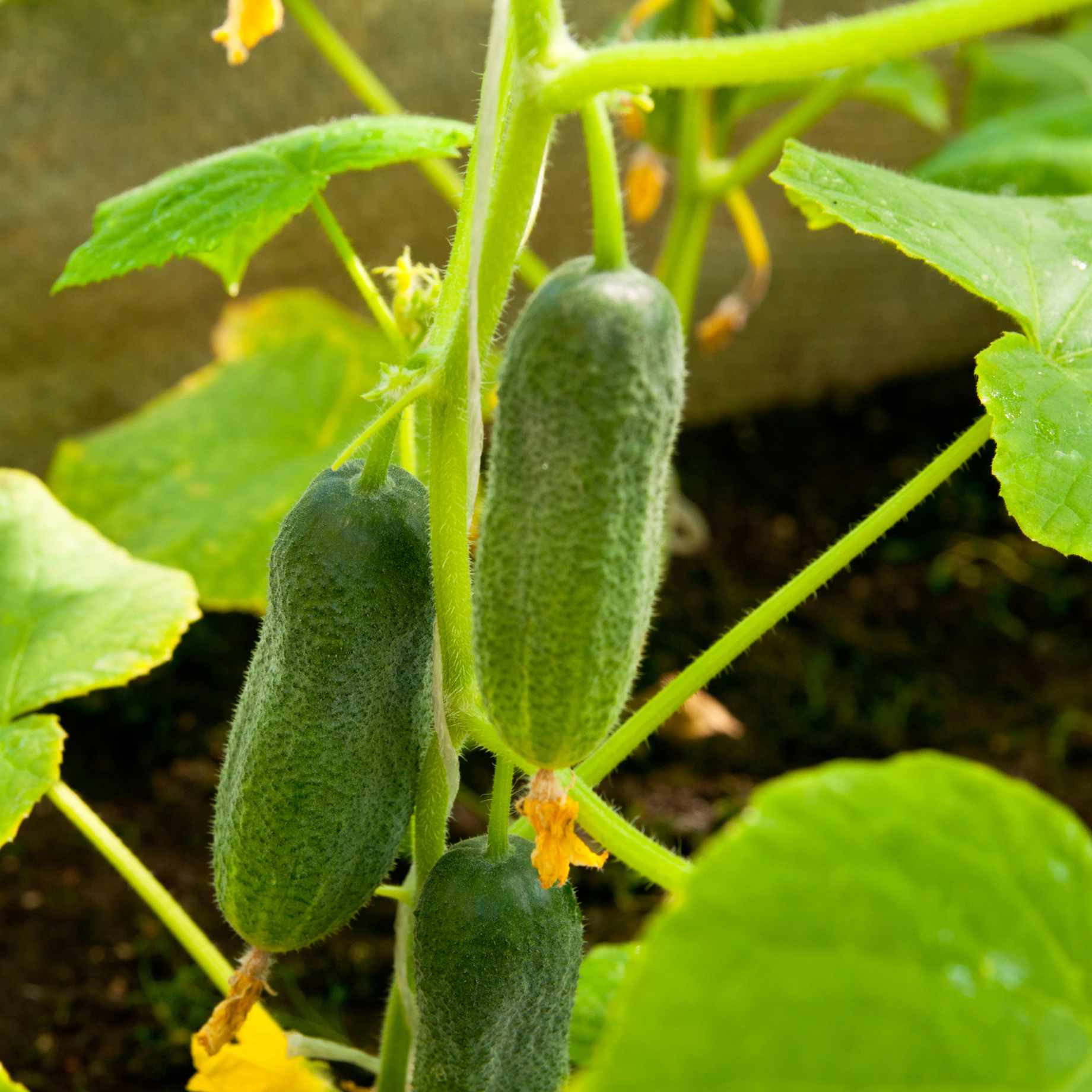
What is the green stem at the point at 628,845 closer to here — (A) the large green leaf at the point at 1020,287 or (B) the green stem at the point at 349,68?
(A) the large green leaf at the point at 1020,287

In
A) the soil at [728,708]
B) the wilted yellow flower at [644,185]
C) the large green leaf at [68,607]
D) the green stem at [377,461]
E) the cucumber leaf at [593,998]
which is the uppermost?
the green stem at [377,461]

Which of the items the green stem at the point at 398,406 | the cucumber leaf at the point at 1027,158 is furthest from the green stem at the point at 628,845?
the cucumber leaf at the point at 1027,158

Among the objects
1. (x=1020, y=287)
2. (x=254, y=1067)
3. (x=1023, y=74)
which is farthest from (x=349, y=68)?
(x=1023, y=74)

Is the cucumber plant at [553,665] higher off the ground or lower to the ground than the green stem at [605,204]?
lower

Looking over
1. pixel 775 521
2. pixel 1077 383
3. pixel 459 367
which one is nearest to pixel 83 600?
pixel 459 367

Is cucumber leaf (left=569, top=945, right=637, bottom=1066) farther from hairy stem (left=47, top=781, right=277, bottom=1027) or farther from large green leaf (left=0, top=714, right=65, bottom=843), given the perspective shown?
large green leaf (left=0, top=714, right=65, bottom=843)

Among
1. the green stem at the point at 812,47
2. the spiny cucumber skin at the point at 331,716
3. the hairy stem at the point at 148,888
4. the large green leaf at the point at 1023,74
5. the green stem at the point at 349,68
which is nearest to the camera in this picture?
the green stem at the point at 812,47

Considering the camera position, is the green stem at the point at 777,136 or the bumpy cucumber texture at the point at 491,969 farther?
the green stem at the point at 777,136
